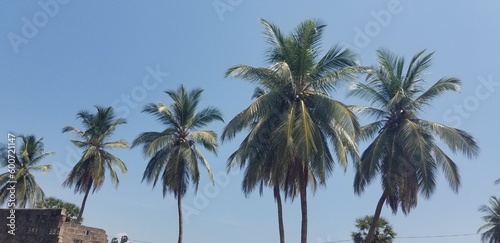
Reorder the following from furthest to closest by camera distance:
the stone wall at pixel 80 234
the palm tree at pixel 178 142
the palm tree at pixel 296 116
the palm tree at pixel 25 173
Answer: the palm tree at pixel 25 173
the palm tree at pixel 178 142
the stone wall at pixel 80 234
the palm tree at pixel 296 116

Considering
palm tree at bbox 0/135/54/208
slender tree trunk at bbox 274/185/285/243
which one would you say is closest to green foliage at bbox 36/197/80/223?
palm tree at bbox 0/135/54/208

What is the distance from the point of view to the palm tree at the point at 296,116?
1606cm

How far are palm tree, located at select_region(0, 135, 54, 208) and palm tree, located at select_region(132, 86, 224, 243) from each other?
468 inches

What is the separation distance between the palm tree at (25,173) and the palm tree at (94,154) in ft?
14.4

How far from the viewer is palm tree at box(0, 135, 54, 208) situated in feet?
105

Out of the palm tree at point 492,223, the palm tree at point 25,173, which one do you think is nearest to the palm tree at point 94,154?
the palm tree at point 25,173

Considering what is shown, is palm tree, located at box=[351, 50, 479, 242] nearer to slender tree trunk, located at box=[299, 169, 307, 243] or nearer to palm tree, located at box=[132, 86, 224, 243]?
slender tree trunk, located at box=[299, 169, 307, 243]

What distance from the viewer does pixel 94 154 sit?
29.9m

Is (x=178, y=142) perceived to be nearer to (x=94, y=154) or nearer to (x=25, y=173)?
(x=94, y=154)

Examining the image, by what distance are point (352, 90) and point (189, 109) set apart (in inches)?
421

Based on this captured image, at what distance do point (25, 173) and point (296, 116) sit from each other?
84.1ft

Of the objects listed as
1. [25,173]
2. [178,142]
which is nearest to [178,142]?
[178,142]

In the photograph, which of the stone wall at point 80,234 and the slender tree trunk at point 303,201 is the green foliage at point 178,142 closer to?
the stone wall at point 80,234

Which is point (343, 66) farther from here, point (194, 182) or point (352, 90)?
point (194, 182)
